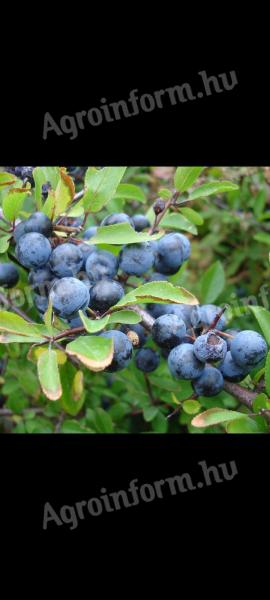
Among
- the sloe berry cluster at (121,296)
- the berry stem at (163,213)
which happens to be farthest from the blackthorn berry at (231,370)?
the berry stem at (163,213)

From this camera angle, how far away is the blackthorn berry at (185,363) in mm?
1020

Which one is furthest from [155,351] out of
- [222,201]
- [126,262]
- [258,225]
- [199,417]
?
[222,201]

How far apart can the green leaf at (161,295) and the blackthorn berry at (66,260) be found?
0.15 m

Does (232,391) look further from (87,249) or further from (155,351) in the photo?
(87,249)

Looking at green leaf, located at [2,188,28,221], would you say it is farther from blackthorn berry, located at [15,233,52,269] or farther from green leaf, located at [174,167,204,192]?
green leaf, located at [174,167,204,192]

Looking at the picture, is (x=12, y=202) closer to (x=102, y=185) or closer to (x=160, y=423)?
(x=102, y=185)

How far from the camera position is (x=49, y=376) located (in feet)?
2.95

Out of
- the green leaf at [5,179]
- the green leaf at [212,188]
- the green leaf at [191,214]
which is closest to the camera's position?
the green leaf at [5,179]

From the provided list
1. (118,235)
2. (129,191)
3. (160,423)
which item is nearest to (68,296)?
(118,235)

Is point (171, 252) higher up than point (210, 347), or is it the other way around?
point (171, 252)

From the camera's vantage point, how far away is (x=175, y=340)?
1.04 meters

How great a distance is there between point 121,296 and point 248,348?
0.25 meters

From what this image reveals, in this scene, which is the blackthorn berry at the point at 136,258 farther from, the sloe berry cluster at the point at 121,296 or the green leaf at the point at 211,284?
the green leaf at the point at 211,284

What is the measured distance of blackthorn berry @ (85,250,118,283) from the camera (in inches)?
43.0
